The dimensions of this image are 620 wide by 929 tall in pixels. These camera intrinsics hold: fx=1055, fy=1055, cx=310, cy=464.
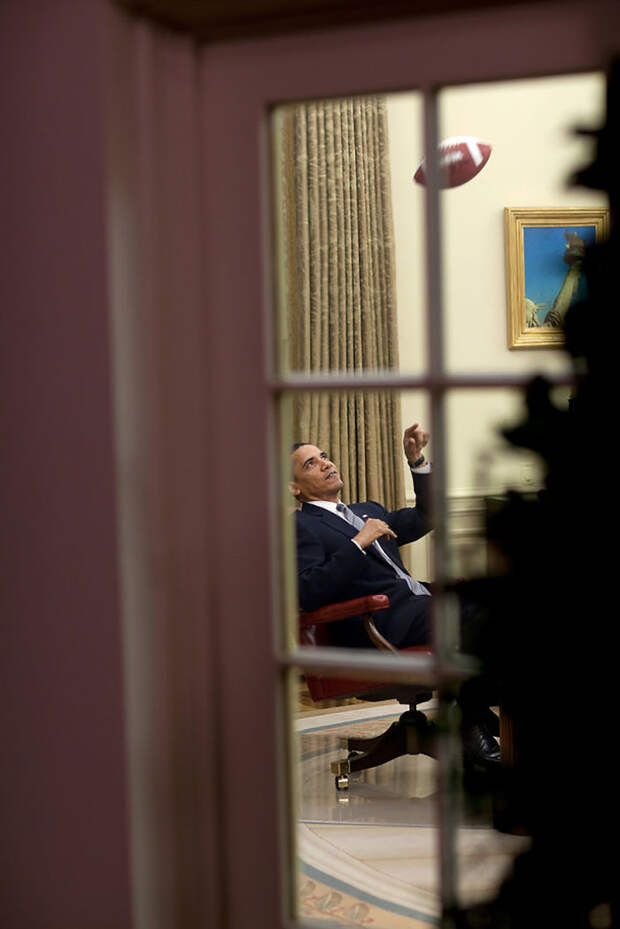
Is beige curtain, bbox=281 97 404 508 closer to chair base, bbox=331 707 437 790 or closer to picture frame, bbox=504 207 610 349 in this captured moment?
picture frame, bbox=504 207 610 349

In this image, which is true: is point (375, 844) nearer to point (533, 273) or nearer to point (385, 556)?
point (385, 556)

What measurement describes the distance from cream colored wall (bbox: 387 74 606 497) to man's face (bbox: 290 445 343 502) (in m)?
1.27

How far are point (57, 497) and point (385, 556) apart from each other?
2743 mm

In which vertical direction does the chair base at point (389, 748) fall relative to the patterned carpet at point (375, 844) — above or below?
above

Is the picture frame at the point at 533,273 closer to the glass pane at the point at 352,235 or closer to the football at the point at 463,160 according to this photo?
the glass pane at the point at 352,235

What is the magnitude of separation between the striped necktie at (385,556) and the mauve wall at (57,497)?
2.60 meters

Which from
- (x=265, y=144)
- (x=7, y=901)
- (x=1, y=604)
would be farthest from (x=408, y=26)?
(x=7, y=901)

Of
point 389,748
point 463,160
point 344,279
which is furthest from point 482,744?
point 344,279

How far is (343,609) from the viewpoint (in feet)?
11.8

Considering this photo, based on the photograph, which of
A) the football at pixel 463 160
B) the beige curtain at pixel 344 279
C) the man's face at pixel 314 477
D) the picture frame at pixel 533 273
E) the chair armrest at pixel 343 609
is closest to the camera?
the football at pixel 463 160

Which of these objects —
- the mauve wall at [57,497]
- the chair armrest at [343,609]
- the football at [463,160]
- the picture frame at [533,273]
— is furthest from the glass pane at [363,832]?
the picture frame at [533,273]

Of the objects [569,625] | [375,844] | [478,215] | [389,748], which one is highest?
[478,215]

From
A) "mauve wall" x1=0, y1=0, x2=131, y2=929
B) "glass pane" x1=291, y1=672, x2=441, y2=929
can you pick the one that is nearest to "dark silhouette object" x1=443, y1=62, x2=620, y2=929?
"mauve wall" x1=0, y1=0, x2=131, y2=929

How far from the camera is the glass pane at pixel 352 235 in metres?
5.05
